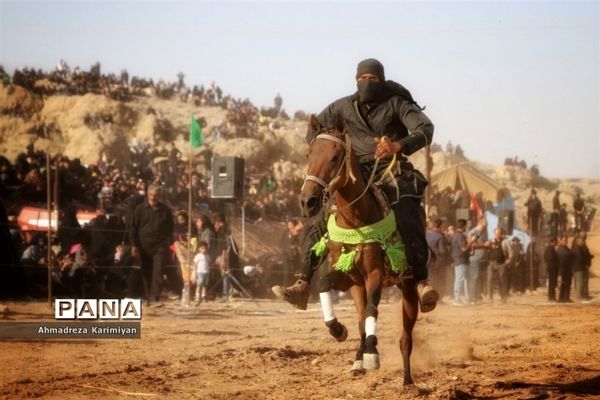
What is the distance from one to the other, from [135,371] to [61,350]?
79.6 inches

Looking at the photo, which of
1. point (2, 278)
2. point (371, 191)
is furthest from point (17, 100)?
point (371, 191)

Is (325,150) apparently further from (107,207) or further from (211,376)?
(107,207)

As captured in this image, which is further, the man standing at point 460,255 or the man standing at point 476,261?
the man standing at point 476,261

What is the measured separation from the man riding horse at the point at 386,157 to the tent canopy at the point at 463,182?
31.9m

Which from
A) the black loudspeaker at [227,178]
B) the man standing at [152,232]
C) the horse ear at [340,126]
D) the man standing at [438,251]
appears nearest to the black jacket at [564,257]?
the man standing at [438,251]

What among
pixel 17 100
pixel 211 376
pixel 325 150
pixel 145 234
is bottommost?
pixel 211 376

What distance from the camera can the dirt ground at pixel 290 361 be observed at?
938 centimetres

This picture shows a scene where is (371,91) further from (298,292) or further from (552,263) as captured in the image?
(552,263)

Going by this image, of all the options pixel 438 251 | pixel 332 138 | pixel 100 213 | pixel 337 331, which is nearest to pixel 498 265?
pixel 438 251

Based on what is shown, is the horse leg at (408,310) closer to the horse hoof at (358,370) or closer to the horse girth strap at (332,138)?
the horse hoof at (358,370)

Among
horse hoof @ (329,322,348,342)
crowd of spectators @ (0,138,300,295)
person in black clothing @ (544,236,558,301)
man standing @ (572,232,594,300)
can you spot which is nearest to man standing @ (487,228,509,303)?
person in black clothing @ (544,236,558,301)

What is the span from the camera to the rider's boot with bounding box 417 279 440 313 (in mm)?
9842

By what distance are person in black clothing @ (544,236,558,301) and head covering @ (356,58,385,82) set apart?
1828 centimetres

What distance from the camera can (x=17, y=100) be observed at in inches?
2235
